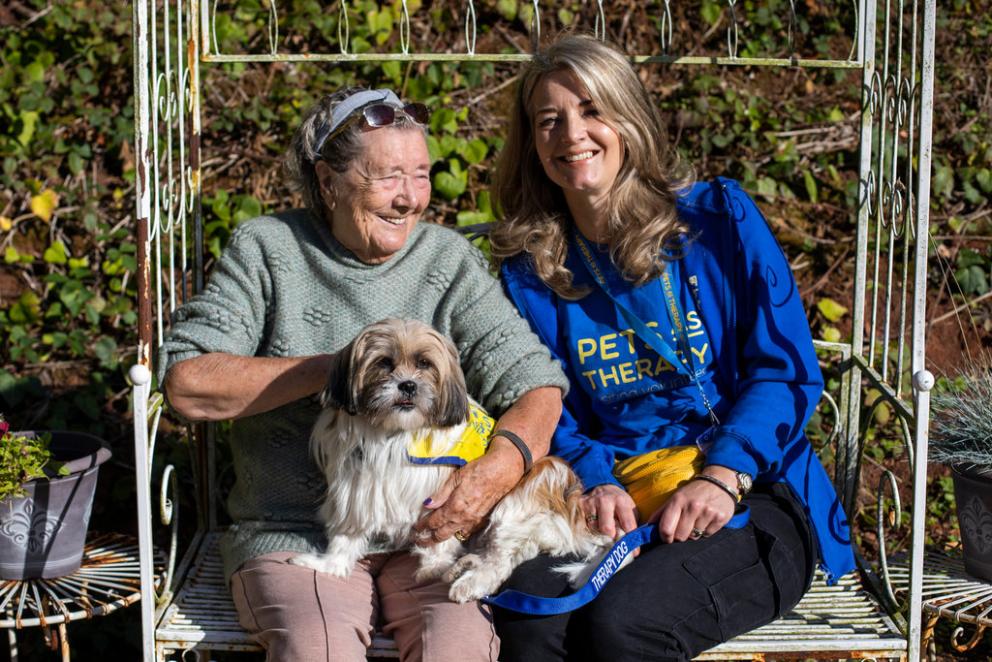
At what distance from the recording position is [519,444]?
343 cm

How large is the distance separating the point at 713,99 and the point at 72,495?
13.2ft

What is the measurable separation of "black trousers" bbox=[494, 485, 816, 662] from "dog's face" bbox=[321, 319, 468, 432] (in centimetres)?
54

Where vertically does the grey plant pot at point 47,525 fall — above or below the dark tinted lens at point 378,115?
below

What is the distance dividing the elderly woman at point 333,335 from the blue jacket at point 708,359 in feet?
0.51

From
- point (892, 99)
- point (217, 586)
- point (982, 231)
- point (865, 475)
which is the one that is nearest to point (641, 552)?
point (217, 586)

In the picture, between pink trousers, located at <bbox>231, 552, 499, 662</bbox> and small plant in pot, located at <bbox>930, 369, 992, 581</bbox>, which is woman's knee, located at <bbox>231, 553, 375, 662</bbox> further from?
small plant in pot, located at <bbox>930, 369, 992, 581</bbox>

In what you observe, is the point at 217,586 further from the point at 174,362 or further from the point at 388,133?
the point at 388,133

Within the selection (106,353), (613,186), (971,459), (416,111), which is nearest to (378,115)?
(416,111)

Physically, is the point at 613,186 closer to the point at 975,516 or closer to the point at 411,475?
the point at 411,475

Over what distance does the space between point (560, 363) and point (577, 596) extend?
2.81 ft

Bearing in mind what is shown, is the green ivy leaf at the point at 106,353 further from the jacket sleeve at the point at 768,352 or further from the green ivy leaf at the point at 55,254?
the jacket sleeve at the point at 768,352

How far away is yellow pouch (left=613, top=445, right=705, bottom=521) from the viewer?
135 inches

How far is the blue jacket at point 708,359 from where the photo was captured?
352cm

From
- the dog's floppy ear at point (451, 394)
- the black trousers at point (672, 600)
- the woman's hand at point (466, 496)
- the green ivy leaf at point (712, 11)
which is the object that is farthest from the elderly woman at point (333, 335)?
the green ivy leaf at point (712, 11)
